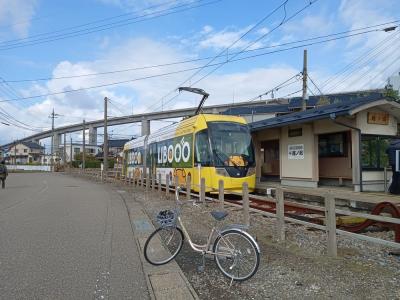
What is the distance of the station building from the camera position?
14.5m

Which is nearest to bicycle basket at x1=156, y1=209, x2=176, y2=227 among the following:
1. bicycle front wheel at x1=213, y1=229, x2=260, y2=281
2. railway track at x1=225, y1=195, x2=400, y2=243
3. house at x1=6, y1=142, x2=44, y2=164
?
bicycle front wheel at x1=213, y1=229, x2=260, y2=281

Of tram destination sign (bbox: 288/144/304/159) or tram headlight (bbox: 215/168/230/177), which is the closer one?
tram headlight (bbox: 215/168/230/177)

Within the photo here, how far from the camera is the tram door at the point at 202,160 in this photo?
15.8 m

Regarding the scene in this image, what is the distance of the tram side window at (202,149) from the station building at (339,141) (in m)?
3.17

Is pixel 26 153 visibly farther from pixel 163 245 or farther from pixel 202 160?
pixel 163 245

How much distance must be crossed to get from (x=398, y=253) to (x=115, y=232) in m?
5.90

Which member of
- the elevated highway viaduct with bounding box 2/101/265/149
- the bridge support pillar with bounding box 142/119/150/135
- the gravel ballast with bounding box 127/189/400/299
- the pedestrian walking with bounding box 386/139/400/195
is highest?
the elevated highway viaduct with bounding box 2/101/265/149

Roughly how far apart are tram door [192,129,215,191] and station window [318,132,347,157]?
203 inches

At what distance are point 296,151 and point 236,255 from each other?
12.5m

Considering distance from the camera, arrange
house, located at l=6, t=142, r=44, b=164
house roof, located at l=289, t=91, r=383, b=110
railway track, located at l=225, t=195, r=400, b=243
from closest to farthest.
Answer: railway track, located at l=225, t=195, r=400, b=243, house roof, located at l=289, t=91, r=383, b=110, house, located at l=6, t=142, r=44, b=164

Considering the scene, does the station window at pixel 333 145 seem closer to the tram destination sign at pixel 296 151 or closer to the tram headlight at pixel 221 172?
the tram destination sign at pixel 296 151

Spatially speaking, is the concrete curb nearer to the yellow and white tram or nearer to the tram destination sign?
the yellow and white tram

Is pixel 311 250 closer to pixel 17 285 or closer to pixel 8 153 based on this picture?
pixel 17 285

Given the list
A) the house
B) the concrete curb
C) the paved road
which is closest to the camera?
the concrete curb
